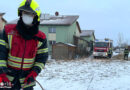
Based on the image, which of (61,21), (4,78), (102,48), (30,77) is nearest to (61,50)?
(102,48)

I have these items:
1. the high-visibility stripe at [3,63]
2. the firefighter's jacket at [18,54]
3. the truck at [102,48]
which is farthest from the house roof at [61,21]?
the high-visibility stripe at [3,63]

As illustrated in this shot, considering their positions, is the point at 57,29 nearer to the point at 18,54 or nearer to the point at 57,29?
the point at 57,29

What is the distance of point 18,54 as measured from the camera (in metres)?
2.55

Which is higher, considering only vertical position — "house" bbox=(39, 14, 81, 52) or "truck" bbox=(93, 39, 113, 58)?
"house" bbox=(39, 14, 81, 52)

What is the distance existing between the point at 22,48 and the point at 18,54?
10cm

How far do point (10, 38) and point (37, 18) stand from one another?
472 millimetres

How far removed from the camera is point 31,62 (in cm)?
268

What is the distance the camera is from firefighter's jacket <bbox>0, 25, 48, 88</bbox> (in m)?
2.52

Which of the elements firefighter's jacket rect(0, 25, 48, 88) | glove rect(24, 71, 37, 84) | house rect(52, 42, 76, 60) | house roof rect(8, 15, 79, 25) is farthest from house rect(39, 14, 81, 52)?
glove rect(24, 71, 37, 84)

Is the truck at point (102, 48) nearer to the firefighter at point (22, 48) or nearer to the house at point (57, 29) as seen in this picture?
the house at point (57, 29)

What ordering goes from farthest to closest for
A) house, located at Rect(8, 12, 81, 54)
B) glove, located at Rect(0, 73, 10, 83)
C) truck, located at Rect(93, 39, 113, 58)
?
house, located at Rect(8, 12, 81, 54)
truck, located at Rect(93, 39, 113, 58)
glove, located at Rect(0, 73, 10, 83)

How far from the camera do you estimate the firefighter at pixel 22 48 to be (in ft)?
8.29

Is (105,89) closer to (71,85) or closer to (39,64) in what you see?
(71,85)

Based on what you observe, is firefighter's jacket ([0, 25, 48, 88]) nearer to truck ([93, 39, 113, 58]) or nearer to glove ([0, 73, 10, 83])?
glove ([0, 73, 10, 83])
